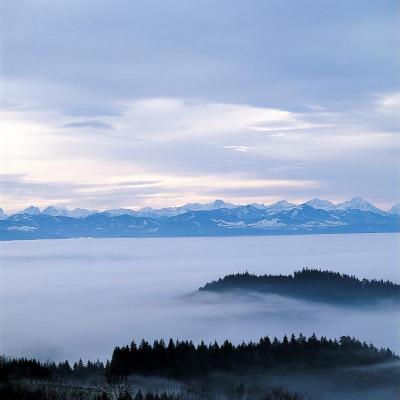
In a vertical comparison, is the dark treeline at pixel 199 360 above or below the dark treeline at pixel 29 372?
below

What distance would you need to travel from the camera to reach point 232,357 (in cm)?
9781

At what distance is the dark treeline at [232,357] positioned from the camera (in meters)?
85.4

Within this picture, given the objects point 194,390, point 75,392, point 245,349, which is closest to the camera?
point 75,392

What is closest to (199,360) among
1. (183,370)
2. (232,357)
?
(183,370)

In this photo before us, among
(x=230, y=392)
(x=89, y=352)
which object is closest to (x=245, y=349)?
(x=230, y=392)

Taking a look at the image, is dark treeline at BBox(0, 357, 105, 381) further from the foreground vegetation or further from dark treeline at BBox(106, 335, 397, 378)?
dark treeline at BBox(106, 335, 397, 378)

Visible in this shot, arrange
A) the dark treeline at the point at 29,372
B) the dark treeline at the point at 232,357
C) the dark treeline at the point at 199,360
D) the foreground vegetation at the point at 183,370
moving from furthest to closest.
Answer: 1. the dark treeline at the point at 232,357
2. the dark treeline at the point at 199,360
3. the dark treeline at the point at 29,372
4. the foreground vegetation at the point at 183,370

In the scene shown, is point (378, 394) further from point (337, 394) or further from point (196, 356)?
point (196, 356)

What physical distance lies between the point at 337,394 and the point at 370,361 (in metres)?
17.1

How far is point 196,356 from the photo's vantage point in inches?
3639

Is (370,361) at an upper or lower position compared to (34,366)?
lower

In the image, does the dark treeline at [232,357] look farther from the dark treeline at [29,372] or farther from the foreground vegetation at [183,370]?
the dark treeline at [29,372]

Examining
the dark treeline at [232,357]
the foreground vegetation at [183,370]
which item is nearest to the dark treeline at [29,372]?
the foreground vegetation at [183,370]

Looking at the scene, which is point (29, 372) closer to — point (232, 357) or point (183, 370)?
point (183, 370)
